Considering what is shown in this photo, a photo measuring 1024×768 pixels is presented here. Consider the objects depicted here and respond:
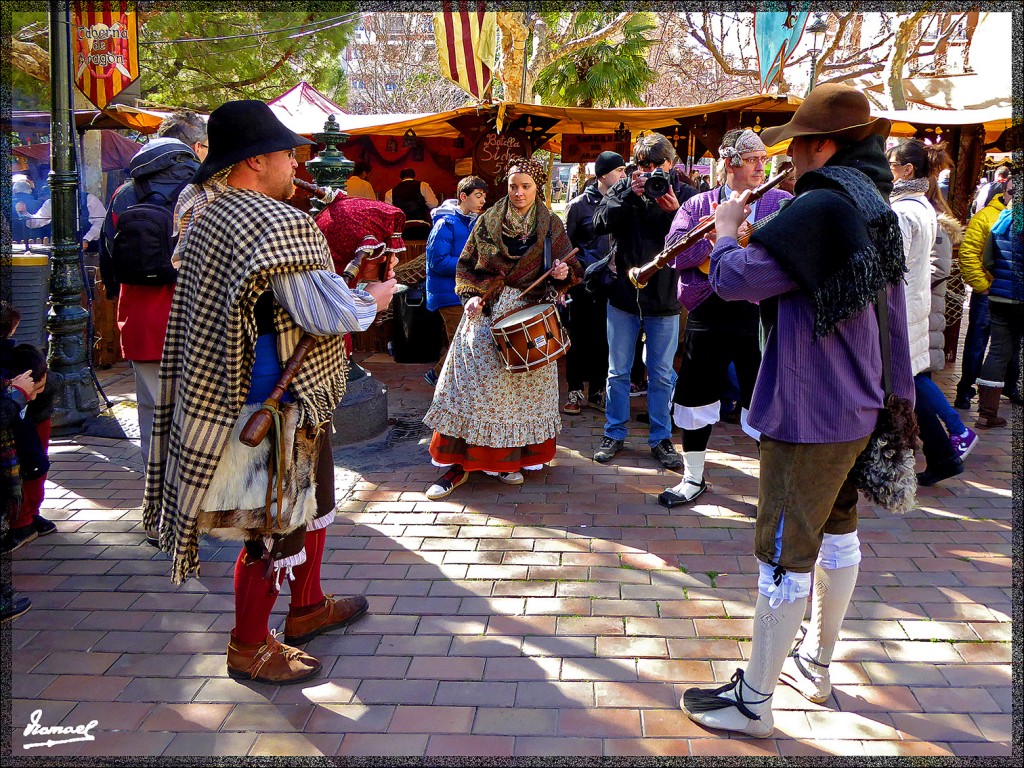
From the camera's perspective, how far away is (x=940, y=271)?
6504 mm

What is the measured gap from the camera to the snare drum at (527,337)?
15.2ft

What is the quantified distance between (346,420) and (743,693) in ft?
12.5

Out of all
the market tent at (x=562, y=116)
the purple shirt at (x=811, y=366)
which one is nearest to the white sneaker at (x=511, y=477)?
the purple shirt at (x=811, y=366)

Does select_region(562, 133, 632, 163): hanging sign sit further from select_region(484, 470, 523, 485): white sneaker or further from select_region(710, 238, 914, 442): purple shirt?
select_region(710, 238, 914, 442): purple shirt

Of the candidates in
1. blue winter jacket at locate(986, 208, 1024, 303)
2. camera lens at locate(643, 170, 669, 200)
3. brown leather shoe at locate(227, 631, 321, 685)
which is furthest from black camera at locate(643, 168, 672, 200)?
blue winter jacket at locate(986, 208, 1024, 303)

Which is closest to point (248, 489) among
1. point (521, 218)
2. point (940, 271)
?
point (521, 218)

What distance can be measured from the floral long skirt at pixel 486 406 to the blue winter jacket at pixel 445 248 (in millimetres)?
1440

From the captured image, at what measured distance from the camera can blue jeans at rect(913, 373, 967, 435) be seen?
5031 mm

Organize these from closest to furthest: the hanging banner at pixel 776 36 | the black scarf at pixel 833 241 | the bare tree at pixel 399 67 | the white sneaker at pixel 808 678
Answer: the black scarf at pixel 833 241, the white sneaker at pixel 808 678, the hanging banner at pixel 776 36, the bare tree at pixel 399 67

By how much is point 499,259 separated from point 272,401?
2448 millimetres

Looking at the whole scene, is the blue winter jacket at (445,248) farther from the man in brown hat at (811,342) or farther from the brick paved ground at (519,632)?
the man in brown hat at (811,342)

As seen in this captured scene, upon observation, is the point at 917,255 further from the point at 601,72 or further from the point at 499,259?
the point at 601,72

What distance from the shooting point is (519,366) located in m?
4.71

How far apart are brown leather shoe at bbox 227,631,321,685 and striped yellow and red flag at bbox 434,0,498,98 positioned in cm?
671
